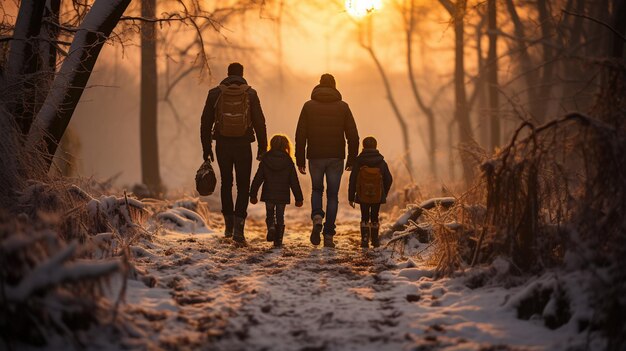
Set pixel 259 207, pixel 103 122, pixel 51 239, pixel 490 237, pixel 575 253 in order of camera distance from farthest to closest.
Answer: pixel 103 122, pixel 259 207, pixel 490 237, pixel 575 253, pixel 51 239

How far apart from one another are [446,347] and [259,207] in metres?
12.0

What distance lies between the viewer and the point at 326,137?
23.5 feet

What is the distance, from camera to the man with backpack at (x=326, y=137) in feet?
23.6

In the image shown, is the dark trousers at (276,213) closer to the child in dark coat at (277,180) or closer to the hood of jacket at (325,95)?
the child in dark coat at (277,180)

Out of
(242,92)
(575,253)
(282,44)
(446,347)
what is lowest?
(446,347)

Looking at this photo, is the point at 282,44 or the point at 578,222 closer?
the point at 578,222

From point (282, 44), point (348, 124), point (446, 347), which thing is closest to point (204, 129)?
point (348, 124)

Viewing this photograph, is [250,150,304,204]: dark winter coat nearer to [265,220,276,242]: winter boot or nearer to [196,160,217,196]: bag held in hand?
[265,220,276,242]: winter boot

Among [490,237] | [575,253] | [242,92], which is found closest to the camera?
[575,253]

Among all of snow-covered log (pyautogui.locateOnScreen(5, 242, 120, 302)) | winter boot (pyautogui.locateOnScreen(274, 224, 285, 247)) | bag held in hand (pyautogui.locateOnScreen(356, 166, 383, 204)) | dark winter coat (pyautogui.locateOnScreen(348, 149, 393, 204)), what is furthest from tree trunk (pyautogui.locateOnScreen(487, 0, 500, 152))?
snow-covered log (pyautogui.locateOnScreen(5, 242, 120, 302))

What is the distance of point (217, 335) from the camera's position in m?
3.64

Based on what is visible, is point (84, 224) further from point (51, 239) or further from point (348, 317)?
point (348, 317)

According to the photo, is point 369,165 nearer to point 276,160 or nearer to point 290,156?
point 290,156

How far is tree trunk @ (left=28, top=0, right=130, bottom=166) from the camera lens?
6.60 metres
